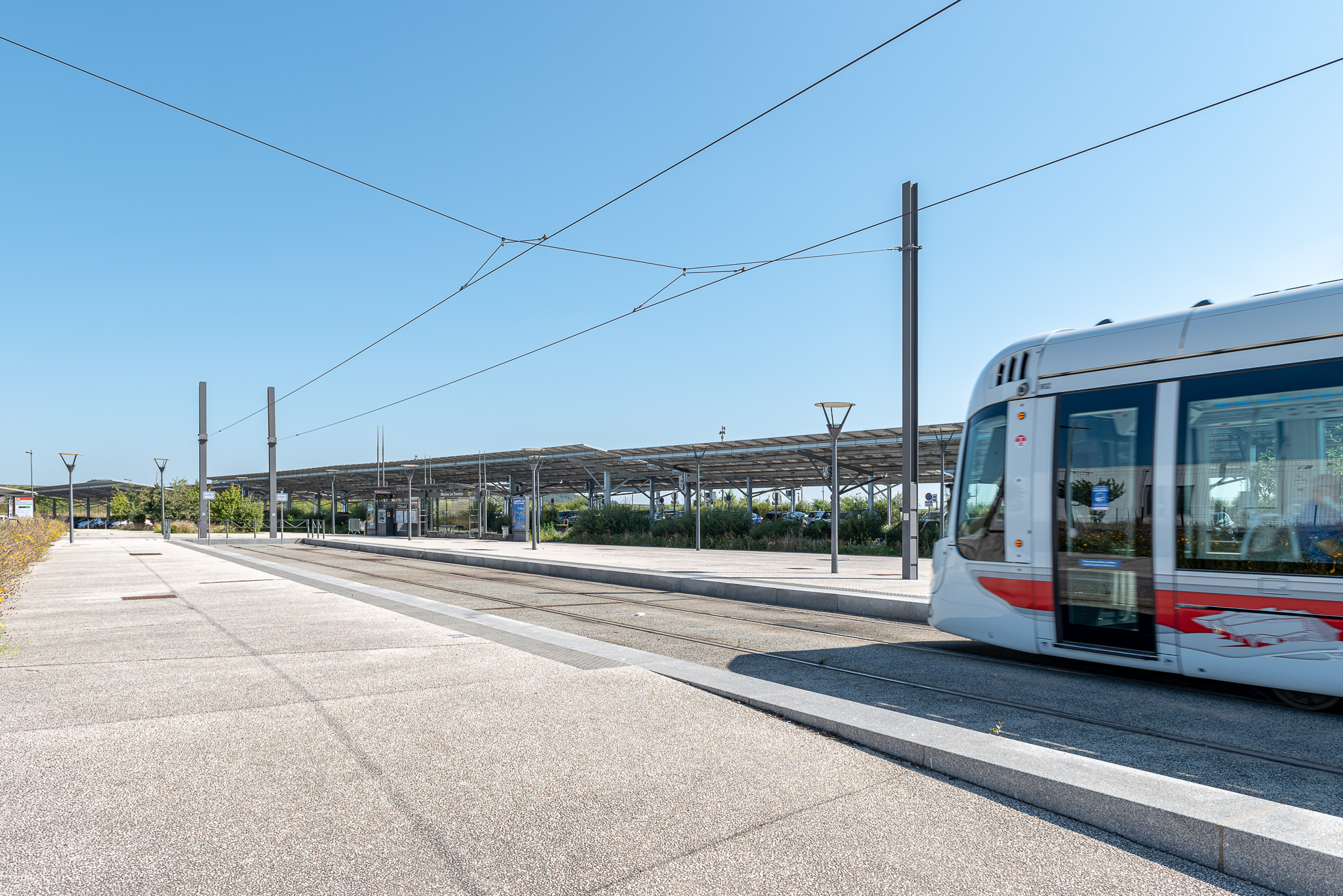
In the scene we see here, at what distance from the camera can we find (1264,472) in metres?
6.38

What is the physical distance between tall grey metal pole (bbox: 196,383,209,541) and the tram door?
47.0m

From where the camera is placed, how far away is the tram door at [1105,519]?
698 cm

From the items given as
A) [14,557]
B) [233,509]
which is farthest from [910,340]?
[233,509]

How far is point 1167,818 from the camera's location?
12.0ft

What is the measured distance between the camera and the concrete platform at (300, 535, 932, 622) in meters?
12.8

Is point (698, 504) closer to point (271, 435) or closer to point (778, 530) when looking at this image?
point (778, 530)

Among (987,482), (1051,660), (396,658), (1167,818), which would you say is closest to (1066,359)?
(987,482)

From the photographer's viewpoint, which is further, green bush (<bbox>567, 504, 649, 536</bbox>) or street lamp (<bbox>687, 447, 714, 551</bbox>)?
green bush (<bbox>567, 504, 649, 536</bbox>)

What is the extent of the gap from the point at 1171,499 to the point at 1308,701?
172cm

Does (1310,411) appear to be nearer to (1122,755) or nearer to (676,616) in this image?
(1122,755)

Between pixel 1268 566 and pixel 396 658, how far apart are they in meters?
7.35

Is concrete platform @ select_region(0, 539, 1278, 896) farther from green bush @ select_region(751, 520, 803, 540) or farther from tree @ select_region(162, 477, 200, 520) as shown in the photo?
tree @ select_region(162, 477, 200, 520)

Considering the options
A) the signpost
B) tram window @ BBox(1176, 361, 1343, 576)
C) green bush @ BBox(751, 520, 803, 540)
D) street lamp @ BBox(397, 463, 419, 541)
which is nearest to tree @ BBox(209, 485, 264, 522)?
street lamp @ BBox(397, 463, 419, 541)

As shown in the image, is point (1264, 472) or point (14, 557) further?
point (14, 557)
